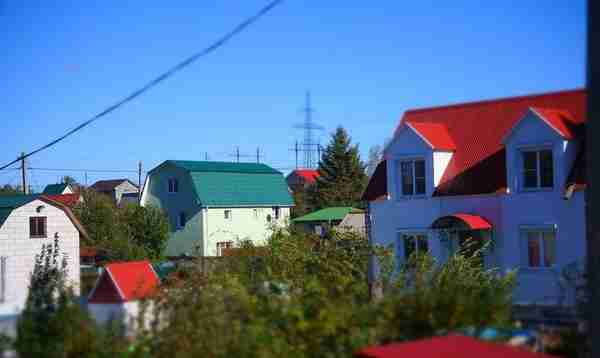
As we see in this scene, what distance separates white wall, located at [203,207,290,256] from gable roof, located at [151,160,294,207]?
0.60 m

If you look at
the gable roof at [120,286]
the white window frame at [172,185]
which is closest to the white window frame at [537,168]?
the gable roof at [120,286]

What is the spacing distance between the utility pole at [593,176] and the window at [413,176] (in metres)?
15.7

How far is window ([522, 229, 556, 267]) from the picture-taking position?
73.7ft

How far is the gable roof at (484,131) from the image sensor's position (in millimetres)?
23781

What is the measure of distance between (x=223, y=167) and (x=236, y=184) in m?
1.78

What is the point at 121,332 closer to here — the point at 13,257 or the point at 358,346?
Result: the point at 358,346

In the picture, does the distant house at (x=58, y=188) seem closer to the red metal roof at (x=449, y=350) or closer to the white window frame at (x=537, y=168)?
the white window frame at (x=537, y=168)

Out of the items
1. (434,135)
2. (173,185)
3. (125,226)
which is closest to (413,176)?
(434,135)

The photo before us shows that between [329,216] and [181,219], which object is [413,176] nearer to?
[181,219]

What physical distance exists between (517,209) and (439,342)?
15066 millimetres

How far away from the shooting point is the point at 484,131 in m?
25.5

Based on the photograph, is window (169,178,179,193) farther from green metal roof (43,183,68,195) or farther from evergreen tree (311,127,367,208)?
green metal roof (43,183,68,195)

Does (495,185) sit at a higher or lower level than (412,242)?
higher

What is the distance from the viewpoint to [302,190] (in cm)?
8019
